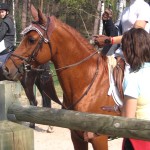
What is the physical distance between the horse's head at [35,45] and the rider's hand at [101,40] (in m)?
0.56

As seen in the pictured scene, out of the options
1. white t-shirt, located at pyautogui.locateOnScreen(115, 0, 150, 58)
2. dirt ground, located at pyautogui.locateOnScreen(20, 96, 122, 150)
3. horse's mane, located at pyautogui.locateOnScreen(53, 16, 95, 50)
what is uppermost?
white t-shirt, located at pyautogui.locateOnScreen(115, 0, 150, 58)

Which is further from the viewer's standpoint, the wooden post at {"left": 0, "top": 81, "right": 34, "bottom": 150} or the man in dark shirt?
the man in dark shirt

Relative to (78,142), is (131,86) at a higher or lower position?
higher

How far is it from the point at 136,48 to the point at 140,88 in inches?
11.4

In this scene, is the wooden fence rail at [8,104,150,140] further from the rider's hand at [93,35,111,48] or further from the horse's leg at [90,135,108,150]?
the rider's hand at [93,35,111,48]

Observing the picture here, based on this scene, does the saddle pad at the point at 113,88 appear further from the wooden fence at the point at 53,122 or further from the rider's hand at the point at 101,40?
the wooden fence at the point at 53,122

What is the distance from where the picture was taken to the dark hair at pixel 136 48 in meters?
3.10

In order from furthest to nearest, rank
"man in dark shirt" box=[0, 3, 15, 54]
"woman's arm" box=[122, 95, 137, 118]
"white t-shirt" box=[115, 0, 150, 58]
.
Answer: "man in dark shirt" box=[0, 3, 15, 54], "white t-shirt" box=[115, 0, 150, 58], "woman's arm" box=[122, 95, 137, 118]

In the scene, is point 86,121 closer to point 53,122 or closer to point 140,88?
point 53,122

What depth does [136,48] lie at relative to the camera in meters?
3.11

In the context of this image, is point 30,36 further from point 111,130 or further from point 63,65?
point 111,130

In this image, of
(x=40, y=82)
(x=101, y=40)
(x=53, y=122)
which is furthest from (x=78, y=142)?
(x=40, y=82)

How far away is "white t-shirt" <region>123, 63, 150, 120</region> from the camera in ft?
9.97

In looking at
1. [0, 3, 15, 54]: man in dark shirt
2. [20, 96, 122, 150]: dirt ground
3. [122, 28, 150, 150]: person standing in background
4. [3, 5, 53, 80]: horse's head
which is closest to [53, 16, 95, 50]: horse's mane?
[3, 5, 53, 80]: horse's head
